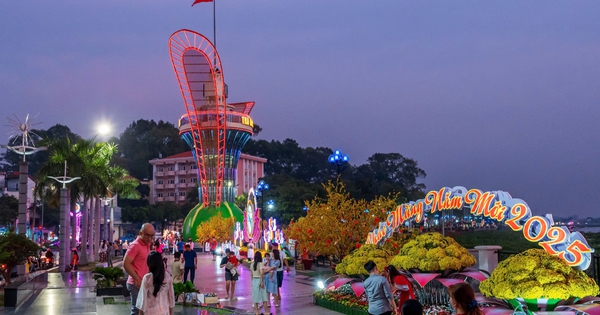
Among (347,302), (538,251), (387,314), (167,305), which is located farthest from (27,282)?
(538,251)

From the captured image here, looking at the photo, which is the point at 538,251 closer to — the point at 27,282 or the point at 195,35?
the point at 27,282

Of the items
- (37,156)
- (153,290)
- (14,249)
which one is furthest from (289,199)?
(153,290)

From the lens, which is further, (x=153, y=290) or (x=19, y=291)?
(x=19, y=291)

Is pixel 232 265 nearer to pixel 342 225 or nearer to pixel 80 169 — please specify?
pixel 342 225

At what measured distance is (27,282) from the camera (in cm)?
1706

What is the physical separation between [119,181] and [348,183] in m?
31.2

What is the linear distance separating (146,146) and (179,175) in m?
14.6

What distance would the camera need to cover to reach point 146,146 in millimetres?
119250

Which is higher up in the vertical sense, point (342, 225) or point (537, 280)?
point (342, 225)

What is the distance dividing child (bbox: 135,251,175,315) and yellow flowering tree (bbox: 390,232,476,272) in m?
6.96

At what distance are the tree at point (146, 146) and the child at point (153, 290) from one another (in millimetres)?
110154

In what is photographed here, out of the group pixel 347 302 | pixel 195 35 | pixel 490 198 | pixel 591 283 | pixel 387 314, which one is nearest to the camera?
pixel 387 314

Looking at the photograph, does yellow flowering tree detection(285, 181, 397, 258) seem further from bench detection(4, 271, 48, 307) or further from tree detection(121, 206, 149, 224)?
tree detection(121, 206, 149, 224)

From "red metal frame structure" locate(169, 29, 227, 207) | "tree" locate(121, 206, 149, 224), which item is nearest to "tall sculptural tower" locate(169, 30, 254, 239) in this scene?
"red metal frame structure" locate(169, 29, 227, 207)
